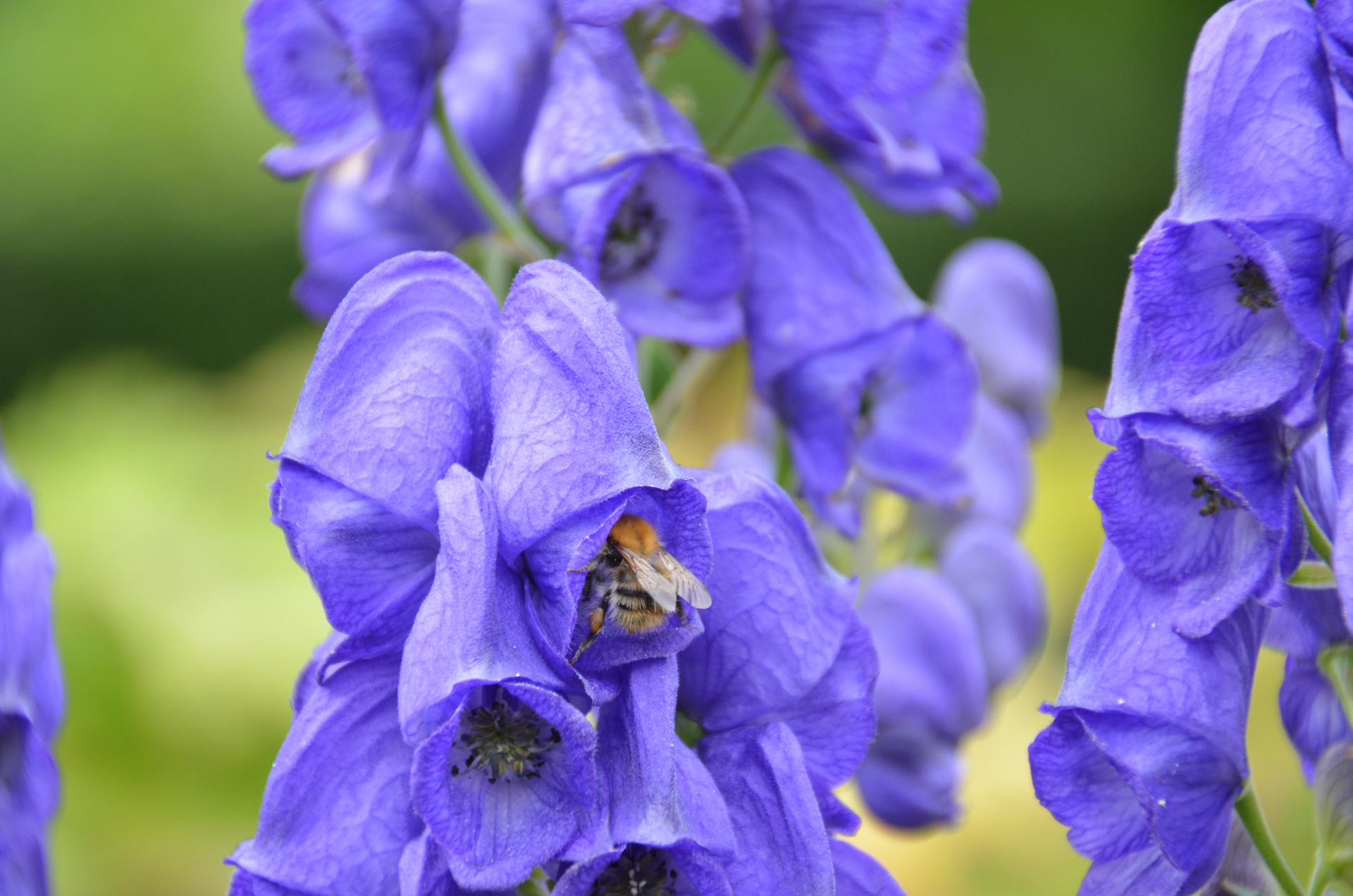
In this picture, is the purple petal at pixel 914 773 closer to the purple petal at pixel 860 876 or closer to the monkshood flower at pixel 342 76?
the purple petal at pixel 860 876

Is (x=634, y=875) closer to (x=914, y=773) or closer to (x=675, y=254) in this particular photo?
(x=675, y=254)

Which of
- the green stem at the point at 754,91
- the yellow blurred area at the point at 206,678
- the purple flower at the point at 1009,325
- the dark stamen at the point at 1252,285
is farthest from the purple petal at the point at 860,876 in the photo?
the yellow blurred area at the point at 206,678

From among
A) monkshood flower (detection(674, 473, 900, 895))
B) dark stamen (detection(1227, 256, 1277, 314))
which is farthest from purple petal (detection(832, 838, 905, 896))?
dark stamen (detection(1227, 256, 1277, 314))

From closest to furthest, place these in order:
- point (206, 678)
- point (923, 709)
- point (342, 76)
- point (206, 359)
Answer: point (342, 76), point (923, 709), point (206, 678), point (206, 359)

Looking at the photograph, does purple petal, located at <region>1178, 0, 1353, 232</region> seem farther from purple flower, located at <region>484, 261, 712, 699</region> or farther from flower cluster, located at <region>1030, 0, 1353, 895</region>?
purple flower, located at <region>484, 261, 712, 699</region>

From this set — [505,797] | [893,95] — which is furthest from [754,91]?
[505,797]

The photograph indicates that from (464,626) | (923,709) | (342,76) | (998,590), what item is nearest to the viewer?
(464,626)

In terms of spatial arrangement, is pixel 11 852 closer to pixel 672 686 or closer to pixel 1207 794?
pixel 672 686
